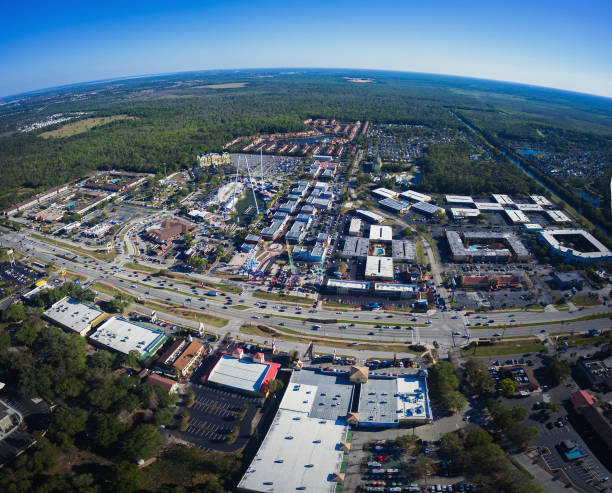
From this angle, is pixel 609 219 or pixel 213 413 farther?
pixel 609 219

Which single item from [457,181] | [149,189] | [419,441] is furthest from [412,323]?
[149,189]

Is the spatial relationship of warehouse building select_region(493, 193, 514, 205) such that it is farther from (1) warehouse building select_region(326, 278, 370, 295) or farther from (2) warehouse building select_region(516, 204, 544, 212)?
(1) warehouse building select_region(326, 278, 370, 295)

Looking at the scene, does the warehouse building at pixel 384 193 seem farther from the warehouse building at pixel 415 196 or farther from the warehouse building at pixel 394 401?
the warehouse building at pixel 394 401

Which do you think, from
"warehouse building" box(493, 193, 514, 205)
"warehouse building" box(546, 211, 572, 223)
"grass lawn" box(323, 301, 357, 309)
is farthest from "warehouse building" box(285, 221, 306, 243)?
"warehouse building" box(546, 211, 572, 223)

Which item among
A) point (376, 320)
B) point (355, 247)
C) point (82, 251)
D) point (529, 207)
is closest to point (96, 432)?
point (376, 320)

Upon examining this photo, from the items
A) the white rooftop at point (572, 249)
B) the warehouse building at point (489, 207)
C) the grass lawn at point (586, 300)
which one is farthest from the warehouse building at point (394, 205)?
the grass lawn at point (586, 300)

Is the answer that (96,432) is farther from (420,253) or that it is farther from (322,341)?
(420,253)

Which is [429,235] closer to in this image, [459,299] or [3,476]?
[459,299]
